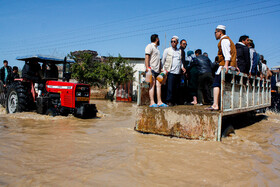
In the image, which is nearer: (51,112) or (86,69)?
(51,112)

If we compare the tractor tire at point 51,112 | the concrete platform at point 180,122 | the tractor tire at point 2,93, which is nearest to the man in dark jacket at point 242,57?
the concrete platform at point 180,122

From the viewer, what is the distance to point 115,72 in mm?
19781

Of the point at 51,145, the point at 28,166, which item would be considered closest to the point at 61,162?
the point at 28,166

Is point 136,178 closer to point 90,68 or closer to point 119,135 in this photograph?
point 119,135

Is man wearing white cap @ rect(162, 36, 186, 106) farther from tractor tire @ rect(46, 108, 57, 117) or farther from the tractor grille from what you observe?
tractor tire @ rect(46, 108, 57, 117)

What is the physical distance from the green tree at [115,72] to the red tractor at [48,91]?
10996 millimetres

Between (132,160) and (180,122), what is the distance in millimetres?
1598

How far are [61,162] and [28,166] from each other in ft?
1.32

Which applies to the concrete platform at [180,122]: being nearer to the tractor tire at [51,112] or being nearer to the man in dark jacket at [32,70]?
the tractor tire at [51,112]

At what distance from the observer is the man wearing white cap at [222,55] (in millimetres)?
4605

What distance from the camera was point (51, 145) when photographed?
4.16 metres

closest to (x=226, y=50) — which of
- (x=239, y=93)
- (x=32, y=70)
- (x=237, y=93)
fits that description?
(x=237, y=93)

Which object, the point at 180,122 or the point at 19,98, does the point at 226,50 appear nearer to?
the point at 180,122

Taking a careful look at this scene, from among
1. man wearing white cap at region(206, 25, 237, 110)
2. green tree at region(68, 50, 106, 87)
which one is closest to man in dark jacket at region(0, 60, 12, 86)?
man wearing white cap at region(206, 25, 237, 110)
